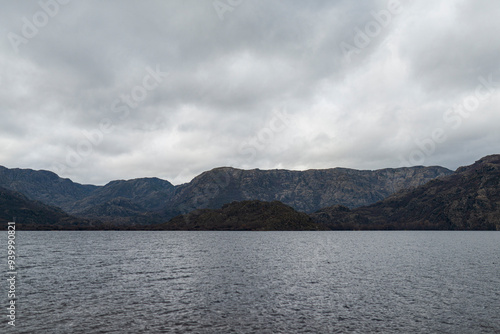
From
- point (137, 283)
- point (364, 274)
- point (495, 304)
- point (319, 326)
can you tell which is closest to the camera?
point (319, 326)

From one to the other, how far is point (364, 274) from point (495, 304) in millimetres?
32611

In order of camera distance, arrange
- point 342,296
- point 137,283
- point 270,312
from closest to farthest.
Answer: point 270,312, point 342,296, point 137,283

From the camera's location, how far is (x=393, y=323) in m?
40.4

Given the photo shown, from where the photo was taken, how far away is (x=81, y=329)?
1455 inches

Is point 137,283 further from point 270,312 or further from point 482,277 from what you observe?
point 482,277

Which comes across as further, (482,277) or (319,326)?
(482,277)

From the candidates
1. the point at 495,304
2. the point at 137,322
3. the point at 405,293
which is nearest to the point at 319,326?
the point at 137,322

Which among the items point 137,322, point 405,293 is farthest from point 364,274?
point 137,322

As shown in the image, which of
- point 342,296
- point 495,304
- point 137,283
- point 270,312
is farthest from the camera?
point 137,283

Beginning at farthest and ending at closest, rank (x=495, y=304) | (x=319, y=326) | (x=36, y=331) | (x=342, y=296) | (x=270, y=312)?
(x=342, y=296) → (x=495, y=304) → (x=270, y=312) → (x=319, y=326) → (x=36, y=331)

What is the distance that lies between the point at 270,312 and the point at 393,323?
15624 millimetres

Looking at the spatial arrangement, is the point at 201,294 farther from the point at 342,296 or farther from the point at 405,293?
the point at 405,293

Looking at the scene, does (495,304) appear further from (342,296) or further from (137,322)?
(137,322)

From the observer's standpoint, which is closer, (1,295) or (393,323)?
(393,323)
